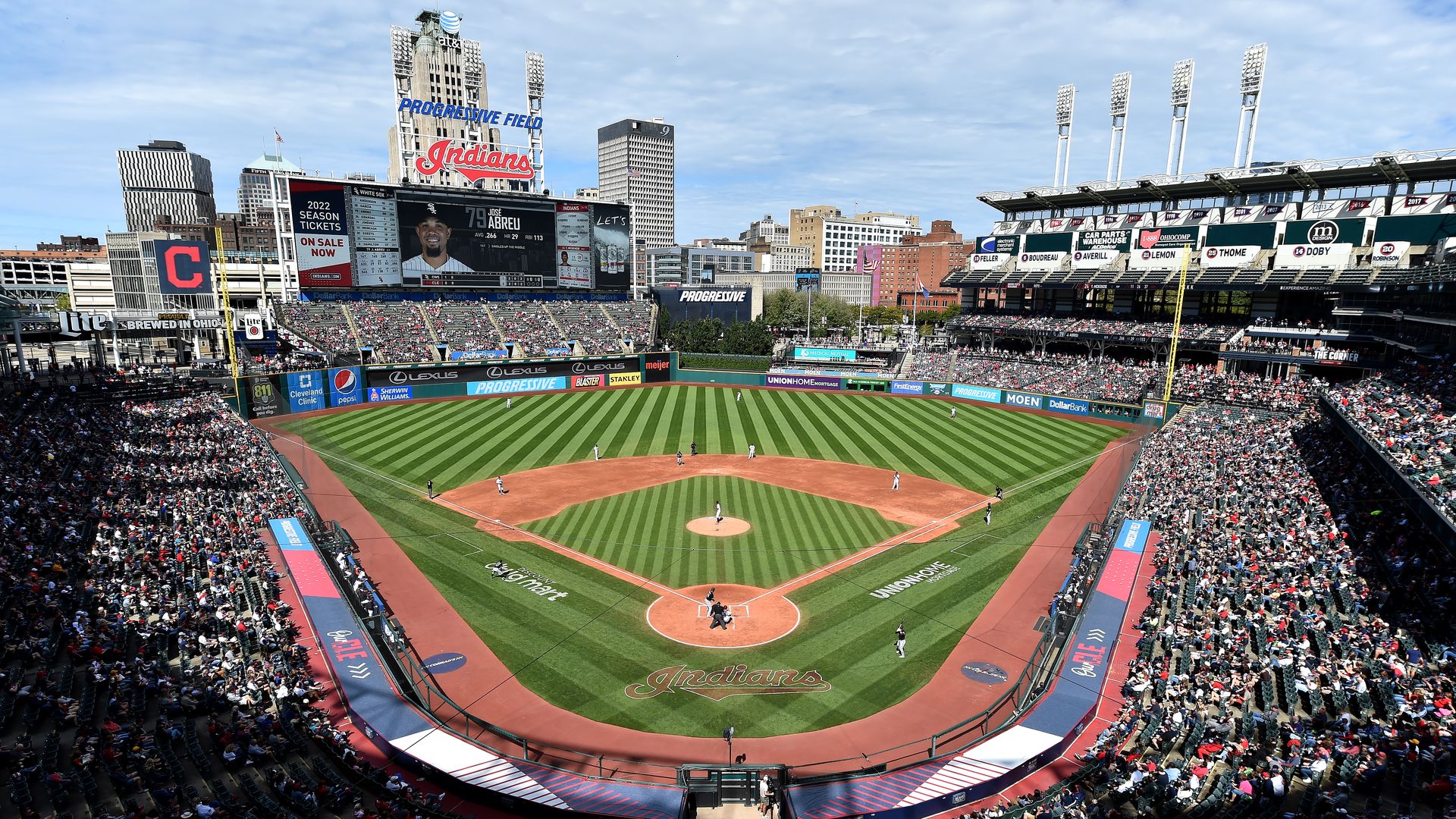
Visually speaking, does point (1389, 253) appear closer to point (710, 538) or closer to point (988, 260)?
point (988, 260)

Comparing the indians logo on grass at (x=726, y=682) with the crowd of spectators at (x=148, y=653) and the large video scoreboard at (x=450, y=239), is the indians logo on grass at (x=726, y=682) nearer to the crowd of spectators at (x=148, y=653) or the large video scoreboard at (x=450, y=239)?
the crowd of spectators at (x=148, y=653)

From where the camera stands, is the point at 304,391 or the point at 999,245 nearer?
the point at 304,391


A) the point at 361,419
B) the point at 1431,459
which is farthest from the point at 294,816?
the point at 361,419

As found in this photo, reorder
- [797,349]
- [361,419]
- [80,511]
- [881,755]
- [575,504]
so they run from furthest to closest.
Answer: [797,349]
[361,419]
[575,504]
[80,511]
[881,755]

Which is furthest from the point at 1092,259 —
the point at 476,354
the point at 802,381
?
the point at 476,354

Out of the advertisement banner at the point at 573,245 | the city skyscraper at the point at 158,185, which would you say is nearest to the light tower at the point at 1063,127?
the advertisement banner at the point at 573,245

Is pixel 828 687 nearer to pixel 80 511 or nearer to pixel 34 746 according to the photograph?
pixel 34 746

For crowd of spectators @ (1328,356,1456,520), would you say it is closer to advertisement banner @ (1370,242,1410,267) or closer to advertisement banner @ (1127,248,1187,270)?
advertisement banner @ (1370,242,1410,267)
